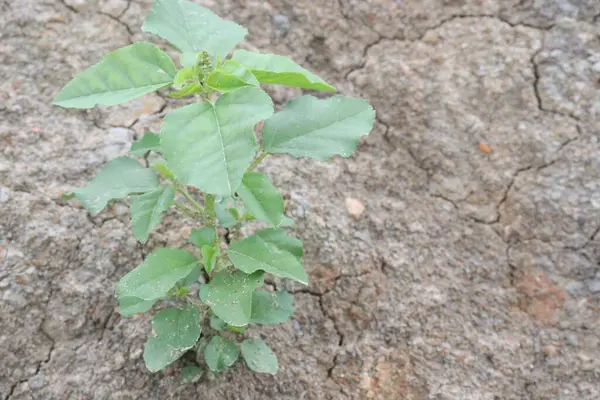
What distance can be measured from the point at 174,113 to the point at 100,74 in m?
0.26

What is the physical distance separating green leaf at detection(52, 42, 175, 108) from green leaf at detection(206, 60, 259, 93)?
15cm

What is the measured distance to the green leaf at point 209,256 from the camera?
172cm

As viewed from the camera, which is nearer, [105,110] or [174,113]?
[174,113]

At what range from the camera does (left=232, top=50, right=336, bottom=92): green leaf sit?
1573mm

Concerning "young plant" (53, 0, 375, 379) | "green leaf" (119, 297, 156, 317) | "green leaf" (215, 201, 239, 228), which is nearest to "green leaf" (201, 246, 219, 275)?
"young plant" (53, 0, 375, 379)

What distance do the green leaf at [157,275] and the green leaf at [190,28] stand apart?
638mm

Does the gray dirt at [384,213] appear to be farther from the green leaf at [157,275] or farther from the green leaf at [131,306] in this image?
the green leaf at [157,275]

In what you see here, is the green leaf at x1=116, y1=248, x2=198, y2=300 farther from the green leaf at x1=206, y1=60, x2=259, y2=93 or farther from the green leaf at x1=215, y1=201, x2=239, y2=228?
the green leaf at x1=206, y1=60, x2=259, y2=93

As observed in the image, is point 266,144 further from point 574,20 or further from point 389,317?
point 574,20

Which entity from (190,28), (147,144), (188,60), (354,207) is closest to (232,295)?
(147,144)

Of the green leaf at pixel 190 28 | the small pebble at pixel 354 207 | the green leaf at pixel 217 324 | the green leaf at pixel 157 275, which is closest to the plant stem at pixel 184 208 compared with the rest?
the green leaf at pixel 157 275

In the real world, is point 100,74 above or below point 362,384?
above

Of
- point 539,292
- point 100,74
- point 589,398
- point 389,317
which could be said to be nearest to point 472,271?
point 539,292

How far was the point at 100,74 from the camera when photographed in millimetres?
1553
